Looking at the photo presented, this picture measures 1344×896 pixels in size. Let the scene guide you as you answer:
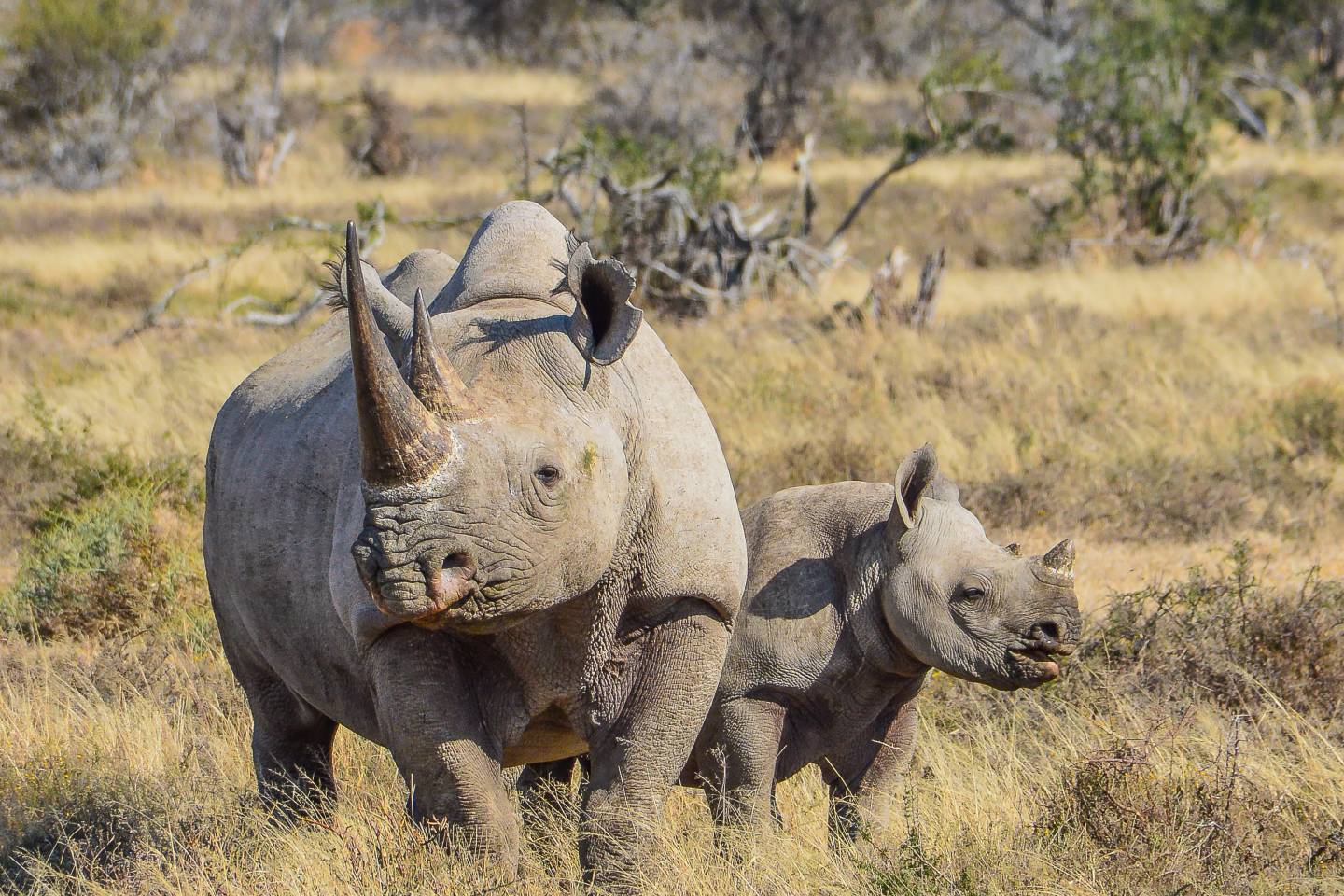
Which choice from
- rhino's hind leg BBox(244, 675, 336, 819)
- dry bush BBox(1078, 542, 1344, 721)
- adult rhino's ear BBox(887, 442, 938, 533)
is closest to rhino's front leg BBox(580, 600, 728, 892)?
adult rhino's ear BBox(887, 442, 938, 533)

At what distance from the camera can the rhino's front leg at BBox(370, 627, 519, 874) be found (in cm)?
404

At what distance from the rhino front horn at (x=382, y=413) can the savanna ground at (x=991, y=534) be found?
1.16m

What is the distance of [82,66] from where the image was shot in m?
29.2

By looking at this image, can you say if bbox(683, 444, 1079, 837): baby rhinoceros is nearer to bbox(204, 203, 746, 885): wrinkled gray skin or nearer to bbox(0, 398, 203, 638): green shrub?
bbox(204, 203, 746, 885): wrinkled gray skin

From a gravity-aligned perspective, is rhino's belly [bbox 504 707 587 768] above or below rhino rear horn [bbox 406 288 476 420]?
below

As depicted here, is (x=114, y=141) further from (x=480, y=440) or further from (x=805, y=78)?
(x=480, y=440)

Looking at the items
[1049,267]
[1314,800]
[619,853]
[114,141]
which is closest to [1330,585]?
[1314,800]

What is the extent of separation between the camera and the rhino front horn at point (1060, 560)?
5188mm

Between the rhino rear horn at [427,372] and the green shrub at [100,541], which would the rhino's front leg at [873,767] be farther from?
the green shrub at [100,541]

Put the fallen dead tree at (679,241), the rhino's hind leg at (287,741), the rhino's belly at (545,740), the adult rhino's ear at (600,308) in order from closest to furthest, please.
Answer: the adult rhino's ear at (600,308), the rhino's belly at (545,740), the rhino's hind leg at (287,741), the fallen dead tree at (679,241)

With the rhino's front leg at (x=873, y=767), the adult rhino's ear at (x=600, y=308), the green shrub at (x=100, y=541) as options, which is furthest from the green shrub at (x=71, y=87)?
the adult rhino's ear at (x=600, y=308)

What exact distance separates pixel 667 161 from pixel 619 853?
14.5 meters

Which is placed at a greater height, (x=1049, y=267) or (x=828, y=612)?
(x=828, y=612)

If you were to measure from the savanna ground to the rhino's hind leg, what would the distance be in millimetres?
191
